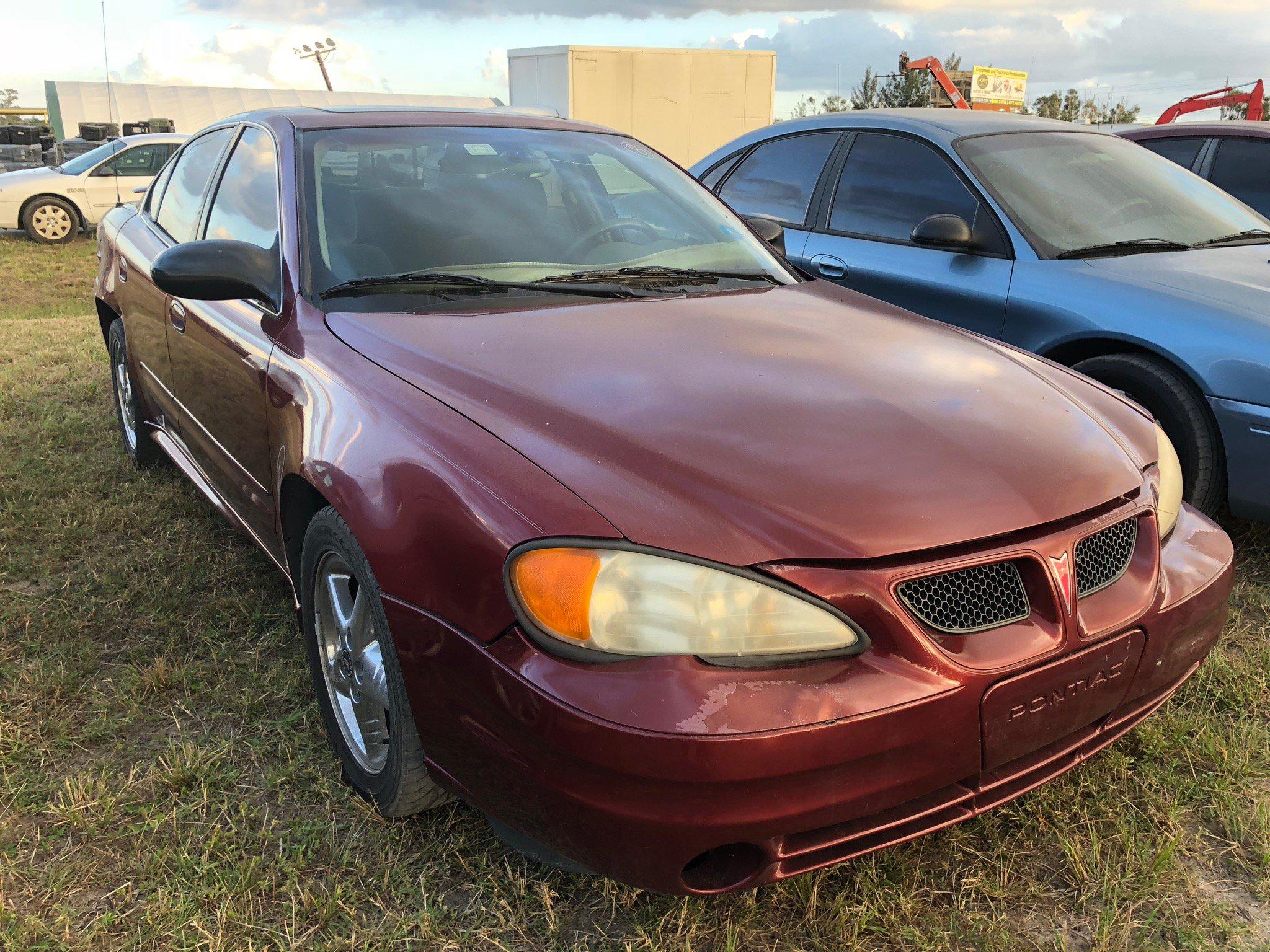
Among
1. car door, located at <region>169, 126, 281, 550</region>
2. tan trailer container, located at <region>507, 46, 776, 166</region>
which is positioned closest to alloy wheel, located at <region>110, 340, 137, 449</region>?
car door, located at <region>169, 126, 281, 550</region>

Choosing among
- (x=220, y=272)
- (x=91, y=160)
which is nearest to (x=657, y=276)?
(x=220, y=272)

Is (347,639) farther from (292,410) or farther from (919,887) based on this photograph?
(919,887)

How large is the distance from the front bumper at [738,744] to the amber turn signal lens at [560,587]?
0.17 ft

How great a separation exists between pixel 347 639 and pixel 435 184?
1274mm

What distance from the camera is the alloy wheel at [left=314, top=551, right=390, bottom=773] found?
2061mm

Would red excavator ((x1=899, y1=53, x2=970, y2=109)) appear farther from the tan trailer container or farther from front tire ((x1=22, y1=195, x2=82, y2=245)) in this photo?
front tire ((x1=22, y1=195, x2=82, y2=245))

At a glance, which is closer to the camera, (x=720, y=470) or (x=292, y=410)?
(x=720, y=470)

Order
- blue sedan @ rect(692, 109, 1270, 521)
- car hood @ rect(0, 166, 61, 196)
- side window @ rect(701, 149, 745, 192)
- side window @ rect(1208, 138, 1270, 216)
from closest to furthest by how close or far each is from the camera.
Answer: blue sedan @ rect(692, 109, 1270, 521), side window @ rect(701, 149, 745, 192), side window @ rect(1208, 138, 1270, 216), car hood @ rect(0, 166, 61, 196)

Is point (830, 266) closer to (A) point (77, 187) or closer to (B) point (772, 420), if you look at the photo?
(B) point (772, 420)

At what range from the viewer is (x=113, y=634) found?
9.78 feet

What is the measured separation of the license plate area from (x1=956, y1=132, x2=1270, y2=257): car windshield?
2347 mm

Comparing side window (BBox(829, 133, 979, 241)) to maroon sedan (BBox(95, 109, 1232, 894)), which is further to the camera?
side window (BBox(829, 133, 979, 241))

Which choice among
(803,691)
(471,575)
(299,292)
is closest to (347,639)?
(471,575)

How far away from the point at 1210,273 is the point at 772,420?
2454 mm
